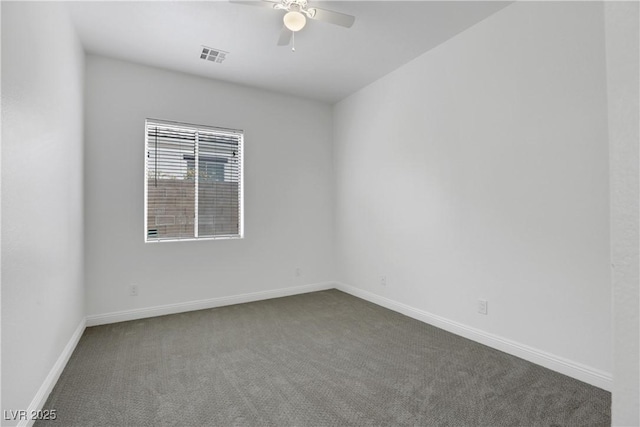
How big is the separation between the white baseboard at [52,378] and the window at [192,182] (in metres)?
1.19

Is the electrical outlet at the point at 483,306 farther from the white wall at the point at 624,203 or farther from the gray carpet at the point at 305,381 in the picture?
the white wall at the point at 624,203

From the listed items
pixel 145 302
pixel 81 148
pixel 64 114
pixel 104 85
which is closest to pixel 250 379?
pixel 145 302

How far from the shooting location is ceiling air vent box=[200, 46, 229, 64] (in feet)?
10.6

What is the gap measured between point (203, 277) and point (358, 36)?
10.4 ft

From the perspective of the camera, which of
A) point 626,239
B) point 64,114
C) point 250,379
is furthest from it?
point 64,114

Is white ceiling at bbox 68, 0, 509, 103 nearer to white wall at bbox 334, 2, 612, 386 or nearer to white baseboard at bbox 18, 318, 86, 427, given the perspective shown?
white wall at bbox 334, 2, 612, 386

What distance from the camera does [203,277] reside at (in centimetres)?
386

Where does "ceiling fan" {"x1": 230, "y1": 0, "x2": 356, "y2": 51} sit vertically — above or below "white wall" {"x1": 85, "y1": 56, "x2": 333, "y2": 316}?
above

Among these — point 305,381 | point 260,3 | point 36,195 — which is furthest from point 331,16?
point 305,381

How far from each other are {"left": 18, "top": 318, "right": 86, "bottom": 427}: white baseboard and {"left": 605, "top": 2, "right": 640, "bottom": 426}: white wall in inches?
96.4

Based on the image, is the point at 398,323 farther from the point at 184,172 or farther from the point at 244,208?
the point at 184,172

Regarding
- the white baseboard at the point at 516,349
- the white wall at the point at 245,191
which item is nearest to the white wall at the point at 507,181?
the white baseboard at the point at 516,349

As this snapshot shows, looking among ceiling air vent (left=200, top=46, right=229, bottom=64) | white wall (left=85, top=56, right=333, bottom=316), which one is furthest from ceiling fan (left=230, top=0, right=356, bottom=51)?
white wall (left=85, top=56, right=333, bottom=316)

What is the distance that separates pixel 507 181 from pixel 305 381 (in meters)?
2.26
